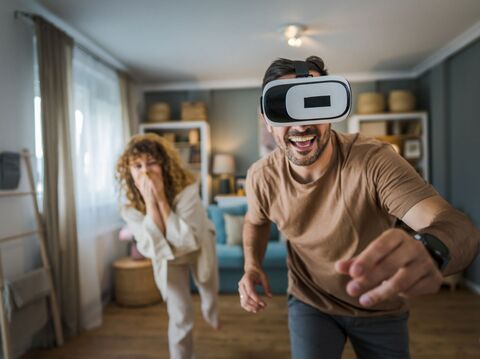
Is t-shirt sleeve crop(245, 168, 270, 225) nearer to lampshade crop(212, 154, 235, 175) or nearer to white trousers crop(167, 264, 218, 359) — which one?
white trousers crop(167, 264, 218, 359)

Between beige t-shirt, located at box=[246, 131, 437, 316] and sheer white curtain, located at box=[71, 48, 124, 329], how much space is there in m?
1.98

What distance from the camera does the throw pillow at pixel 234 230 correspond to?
11.4 ft

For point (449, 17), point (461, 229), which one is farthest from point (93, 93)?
point (461, 229)

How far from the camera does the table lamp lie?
4.28m

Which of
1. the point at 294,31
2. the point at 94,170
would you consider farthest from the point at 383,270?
the point at 94,170

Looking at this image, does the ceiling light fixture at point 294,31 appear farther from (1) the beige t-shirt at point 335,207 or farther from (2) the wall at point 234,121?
(1) the beige t-shirt at point 335,207

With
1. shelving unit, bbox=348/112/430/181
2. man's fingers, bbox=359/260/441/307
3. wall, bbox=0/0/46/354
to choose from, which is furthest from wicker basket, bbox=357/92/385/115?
man's fingers, bbox=359/260/441/307

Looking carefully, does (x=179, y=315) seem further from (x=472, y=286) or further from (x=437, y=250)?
(x=472, y=286)

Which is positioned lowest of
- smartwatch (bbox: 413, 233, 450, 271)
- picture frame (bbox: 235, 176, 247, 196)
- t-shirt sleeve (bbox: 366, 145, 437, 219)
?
picture frame (bbox: 235, 176, 247, 196)

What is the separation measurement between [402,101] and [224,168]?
215cm

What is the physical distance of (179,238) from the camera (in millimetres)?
1795

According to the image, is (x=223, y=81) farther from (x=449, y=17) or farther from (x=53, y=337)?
(x=53, y=337)

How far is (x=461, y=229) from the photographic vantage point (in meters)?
0.56

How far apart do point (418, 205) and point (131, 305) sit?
285cm
